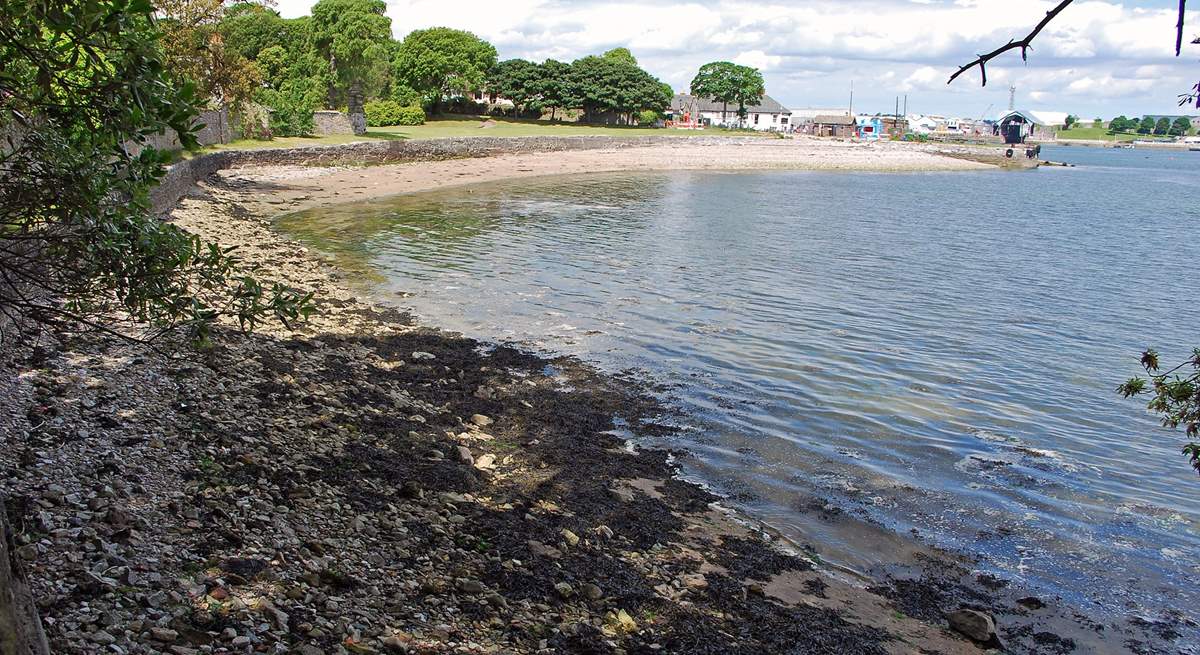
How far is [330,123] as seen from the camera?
59.4 metres

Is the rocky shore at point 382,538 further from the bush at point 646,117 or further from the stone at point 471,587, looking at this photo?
the bush at point 646,117

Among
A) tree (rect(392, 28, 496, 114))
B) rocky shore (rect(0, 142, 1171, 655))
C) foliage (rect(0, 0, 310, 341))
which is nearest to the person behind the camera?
foliage (rect(0, 0, 310, 341))

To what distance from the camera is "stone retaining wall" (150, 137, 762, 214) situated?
31328 millimetres

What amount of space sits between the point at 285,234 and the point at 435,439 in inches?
812

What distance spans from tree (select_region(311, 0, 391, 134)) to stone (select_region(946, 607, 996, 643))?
62477mm

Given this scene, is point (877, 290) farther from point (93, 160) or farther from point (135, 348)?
point (93, 160)

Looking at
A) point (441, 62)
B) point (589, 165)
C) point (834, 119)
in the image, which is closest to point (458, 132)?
point (589, 165)

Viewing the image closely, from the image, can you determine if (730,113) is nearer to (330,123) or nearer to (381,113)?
(381,113)

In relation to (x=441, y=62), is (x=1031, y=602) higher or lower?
lower

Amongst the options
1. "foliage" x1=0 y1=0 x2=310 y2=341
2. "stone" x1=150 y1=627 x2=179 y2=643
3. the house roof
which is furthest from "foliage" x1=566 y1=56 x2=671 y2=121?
"stone" x1=150 y1=627 x2=179 y2=643

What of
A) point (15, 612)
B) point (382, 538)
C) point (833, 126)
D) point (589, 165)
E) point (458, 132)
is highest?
point (833, 126)

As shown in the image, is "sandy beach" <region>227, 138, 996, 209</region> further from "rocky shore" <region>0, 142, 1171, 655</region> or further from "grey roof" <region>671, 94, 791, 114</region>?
"grey roof" <region>671, 94, 791, 114</region>

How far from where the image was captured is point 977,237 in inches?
1537

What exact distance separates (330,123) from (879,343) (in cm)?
4926
